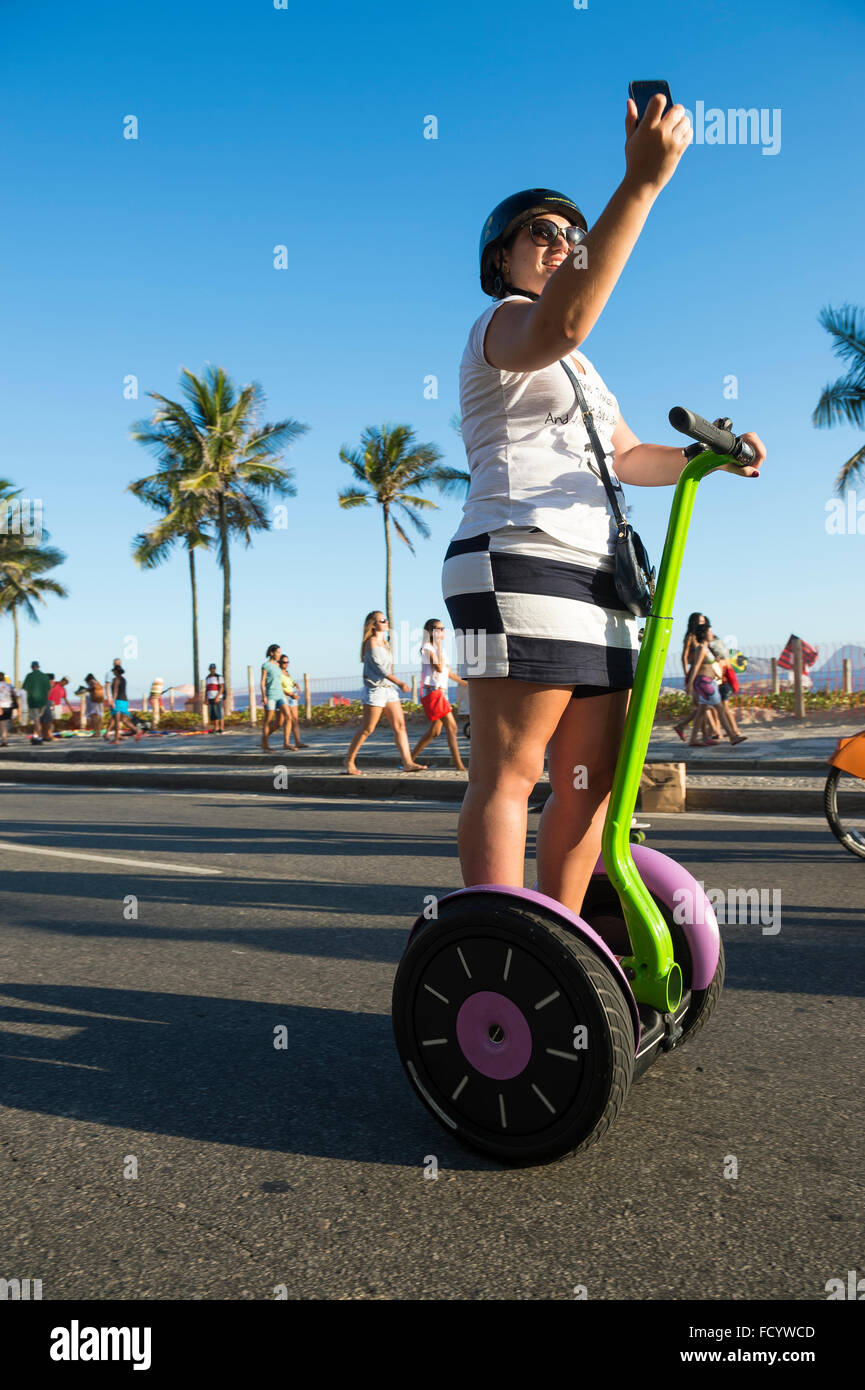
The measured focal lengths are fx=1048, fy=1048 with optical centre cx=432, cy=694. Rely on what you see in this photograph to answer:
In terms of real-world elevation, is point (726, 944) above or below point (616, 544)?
below

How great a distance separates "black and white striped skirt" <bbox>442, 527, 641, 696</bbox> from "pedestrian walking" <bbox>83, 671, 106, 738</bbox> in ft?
83.5

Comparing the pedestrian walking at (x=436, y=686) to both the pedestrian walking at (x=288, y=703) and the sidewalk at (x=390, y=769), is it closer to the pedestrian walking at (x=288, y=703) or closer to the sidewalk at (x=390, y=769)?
the sidewalk at (x=390, y=769)

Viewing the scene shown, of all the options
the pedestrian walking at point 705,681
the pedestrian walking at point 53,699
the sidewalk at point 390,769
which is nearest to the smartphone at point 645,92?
the sidewalk at point 390,769

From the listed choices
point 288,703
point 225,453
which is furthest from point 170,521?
point 288,703

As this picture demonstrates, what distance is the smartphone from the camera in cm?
167

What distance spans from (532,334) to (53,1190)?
1761mm

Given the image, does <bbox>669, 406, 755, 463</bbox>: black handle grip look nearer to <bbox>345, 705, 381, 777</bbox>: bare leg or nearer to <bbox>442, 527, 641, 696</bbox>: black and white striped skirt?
<bbox>442, 527, 641, 696</bbox>: black and white striped skirt

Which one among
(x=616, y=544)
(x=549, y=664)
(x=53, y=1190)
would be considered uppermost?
(x=616, y=544)

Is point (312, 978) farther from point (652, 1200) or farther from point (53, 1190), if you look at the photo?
point (652, 1200)

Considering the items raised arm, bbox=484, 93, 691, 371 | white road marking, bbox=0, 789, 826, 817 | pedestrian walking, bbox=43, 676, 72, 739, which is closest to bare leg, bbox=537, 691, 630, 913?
raised arm, bbox=484, 93, 691, 371

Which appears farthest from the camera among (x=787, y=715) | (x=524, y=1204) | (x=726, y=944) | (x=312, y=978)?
(x=787, y=715)

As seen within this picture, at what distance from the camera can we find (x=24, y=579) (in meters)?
42.8
